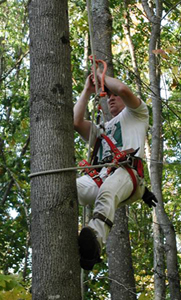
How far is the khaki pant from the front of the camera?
7.67 feet

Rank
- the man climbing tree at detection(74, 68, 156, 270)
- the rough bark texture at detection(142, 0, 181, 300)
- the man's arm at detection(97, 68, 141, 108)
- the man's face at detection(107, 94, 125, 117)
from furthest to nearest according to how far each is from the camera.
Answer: the rough bark texture at detection(142, 0, 181, 300) → the man's face at detection(107, 94, 125, 117) → the man's arm at detection(97, 68, 141, 108) → the man climbing tree at detection(74, 68, 156, 270)

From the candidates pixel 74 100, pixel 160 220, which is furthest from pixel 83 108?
pixel 74 100

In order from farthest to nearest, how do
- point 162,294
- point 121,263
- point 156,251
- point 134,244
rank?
point 134,244, point 156,251, point 162,294, point 121,263

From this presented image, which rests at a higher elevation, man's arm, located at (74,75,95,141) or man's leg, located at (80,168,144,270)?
Answer: man's arm, located at (74,75,95,141)

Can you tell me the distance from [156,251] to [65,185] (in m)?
4.69

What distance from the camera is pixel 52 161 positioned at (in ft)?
6.38

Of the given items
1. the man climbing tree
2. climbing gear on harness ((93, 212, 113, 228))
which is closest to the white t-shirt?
the man climbing tree

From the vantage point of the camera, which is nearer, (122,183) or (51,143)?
(51,143)

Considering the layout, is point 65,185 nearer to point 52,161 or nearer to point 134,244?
point 52,161

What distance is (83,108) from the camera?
3.03m

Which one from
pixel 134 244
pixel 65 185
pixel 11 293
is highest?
pixel 134 244

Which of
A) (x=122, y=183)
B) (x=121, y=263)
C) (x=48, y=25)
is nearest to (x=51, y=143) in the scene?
(x=48, y=25)

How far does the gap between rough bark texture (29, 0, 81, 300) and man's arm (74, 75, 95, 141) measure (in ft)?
2.55

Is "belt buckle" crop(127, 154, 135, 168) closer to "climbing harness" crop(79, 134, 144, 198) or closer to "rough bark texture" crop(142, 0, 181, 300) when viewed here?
"climbing harness" crop(79, 134, 144, 198)
